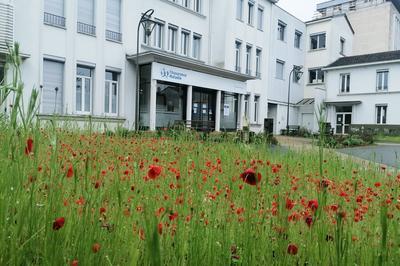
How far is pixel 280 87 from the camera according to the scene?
34375 millimetres

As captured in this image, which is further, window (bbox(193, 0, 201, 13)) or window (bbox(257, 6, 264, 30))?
window (bbox(257, 6, 264, 30))

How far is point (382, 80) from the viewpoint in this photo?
108 ft

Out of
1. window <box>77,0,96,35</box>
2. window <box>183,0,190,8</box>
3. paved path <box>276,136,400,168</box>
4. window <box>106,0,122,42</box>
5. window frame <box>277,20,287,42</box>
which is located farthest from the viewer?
window frame <box>277,20,287,42</box>

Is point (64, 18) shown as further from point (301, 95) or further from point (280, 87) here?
point (301, 95)

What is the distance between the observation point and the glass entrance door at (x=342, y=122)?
113 ft

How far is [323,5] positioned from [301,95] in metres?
33.1

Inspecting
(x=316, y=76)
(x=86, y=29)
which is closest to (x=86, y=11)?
(x=86, y=29)

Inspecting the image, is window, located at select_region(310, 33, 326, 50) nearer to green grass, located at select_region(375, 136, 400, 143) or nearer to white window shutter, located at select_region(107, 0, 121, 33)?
green grass, located at select_region(375, 136, 400, 143)

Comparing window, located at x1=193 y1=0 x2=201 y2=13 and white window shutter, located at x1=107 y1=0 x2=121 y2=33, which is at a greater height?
window, located at x1=193 y1=0 x2=201 y2=13

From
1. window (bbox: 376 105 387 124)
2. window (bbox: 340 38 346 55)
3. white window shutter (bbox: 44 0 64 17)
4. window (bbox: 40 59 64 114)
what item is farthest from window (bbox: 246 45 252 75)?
window (bbox: 40 59 64 114)

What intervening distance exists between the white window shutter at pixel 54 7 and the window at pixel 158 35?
611cm

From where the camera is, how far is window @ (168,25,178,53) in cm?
2267

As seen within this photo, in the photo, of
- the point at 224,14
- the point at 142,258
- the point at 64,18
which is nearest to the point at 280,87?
the point at 224,14

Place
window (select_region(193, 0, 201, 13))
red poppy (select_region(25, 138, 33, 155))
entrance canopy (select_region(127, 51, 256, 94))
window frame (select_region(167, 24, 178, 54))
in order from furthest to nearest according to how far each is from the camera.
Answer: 1. window (select_region(193, 0, 201, 13))
2. window frame (select_region(167, 24, 178, 54))
3. entrance canopy (select_region(127, 51, 256, 94))
4. red poppy (select_region(25, 138, 33, 155))
